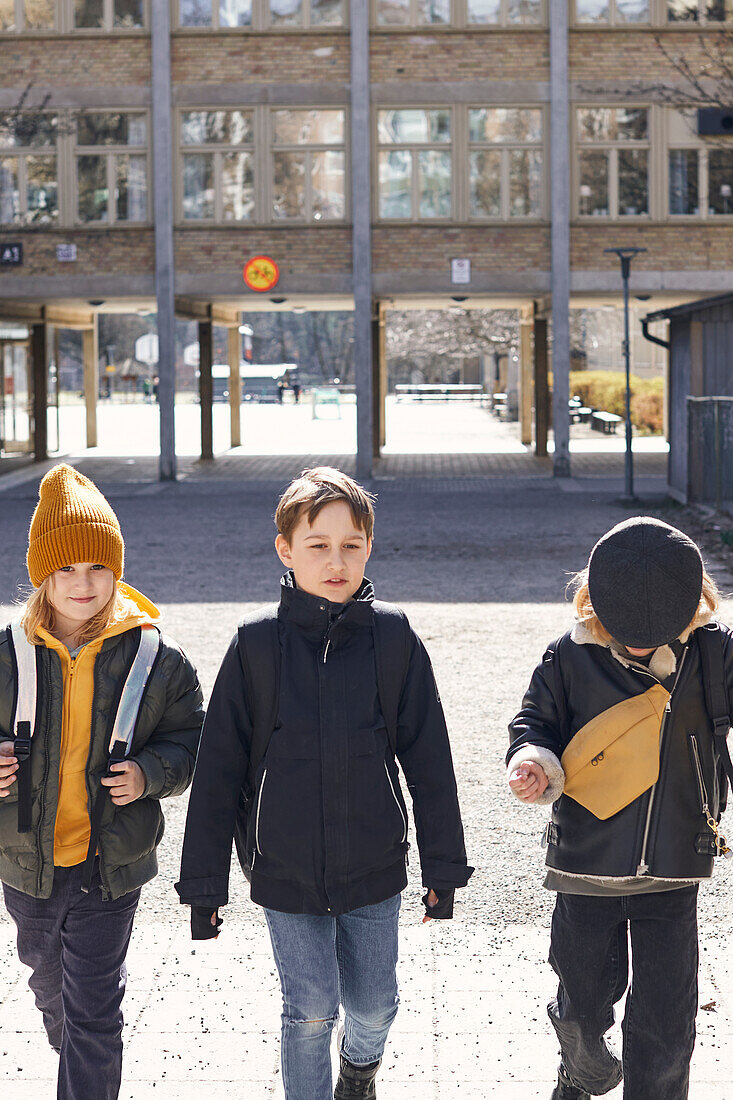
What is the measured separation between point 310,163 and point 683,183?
639 cm

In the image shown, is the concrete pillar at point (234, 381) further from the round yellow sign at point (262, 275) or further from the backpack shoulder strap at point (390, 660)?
the backpack shoulder strap at point (390, 660)

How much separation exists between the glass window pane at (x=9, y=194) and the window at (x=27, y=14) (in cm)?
225

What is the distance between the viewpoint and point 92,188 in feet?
89.1

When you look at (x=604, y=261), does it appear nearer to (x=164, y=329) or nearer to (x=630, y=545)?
(x=164, y=329)

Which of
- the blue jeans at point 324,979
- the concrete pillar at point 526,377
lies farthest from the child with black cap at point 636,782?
the concrete pillar at point 526,377

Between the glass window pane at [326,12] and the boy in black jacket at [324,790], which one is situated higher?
the glass window pane at [326,12]

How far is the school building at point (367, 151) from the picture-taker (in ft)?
86.9

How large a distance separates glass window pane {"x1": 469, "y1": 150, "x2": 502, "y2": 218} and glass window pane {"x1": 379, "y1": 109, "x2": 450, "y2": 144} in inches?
30.3

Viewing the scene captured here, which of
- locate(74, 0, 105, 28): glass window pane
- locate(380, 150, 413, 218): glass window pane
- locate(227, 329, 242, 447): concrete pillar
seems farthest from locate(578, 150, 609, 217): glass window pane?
locate(227, 329, 242, 447): concrete pillar

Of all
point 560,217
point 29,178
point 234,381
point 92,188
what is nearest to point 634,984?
point 560,217

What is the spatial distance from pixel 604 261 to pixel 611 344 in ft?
113

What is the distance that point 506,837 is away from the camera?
620 cm

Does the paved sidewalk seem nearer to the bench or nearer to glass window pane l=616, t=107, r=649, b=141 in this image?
glass window pane l=616, t=107, r=649, b=141

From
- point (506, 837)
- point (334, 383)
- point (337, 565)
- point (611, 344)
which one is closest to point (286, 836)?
point (337, 565)
